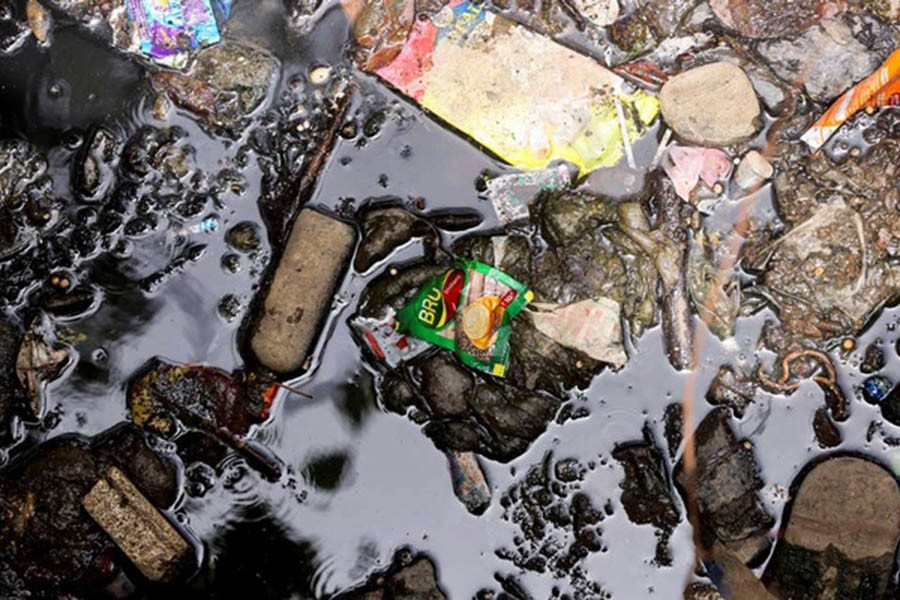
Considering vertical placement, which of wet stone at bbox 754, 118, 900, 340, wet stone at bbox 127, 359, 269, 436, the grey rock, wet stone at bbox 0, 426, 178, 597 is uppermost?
the grey rock

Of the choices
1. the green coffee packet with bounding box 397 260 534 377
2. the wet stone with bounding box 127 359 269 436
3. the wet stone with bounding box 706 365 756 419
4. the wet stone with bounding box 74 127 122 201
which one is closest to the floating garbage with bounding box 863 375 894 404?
the wet stone with bounding box 706 365 756 419

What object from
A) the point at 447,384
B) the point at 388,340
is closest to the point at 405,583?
the point at 447,384

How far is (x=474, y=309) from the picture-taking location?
304 cm

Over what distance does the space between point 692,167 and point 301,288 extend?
1.50 metres

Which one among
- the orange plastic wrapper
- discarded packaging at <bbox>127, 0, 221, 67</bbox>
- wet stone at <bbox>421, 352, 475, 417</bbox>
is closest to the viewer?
the orange plastic wrapper

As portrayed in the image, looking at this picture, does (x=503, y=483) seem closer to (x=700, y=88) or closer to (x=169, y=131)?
(x=700, y=88)

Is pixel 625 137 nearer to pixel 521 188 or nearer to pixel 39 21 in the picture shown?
pixel 521 188

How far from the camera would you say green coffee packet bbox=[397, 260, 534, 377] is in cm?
304

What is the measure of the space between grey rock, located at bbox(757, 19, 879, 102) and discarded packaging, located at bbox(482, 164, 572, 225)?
2.94 ft

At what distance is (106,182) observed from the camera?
126 inches

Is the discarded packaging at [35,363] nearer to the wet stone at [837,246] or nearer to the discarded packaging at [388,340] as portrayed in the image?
the discarded packaging at [388,340]

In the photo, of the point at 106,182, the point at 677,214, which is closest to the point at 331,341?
the point at 106,182

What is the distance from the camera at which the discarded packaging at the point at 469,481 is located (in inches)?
123

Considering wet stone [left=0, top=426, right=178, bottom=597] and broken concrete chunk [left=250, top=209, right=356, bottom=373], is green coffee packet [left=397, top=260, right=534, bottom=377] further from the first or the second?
wet stone [left=0, top=426, right=178, bottom=597]
